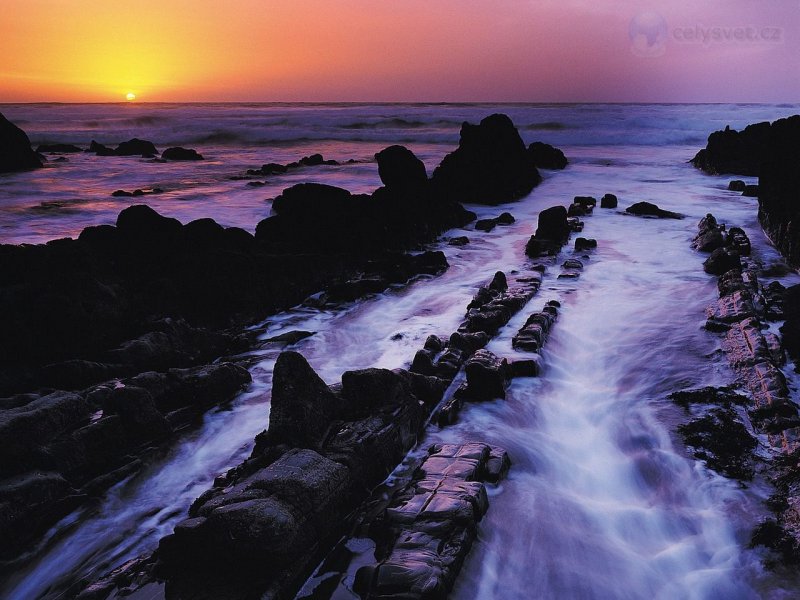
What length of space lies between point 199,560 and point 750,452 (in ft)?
12.6

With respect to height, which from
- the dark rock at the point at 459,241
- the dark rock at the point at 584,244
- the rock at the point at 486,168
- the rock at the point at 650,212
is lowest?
the dark rock at the point at 459,241

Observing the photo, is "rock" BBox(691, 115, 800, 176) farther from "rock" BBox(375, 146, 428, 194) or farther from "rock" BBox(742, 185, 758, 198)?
"rock" BBox(375, 146, 428, 194)

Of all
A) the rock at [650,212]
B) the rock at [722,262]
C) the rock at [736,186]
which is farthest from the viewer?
the rock at [736,186]

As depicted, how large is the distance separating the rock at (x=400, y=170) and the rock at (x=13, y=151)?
21.6 m

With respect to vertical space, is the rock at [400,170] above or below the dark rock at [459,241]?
above

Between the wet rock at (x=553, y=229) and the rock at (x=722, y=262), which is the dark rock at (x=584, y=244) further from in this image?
the rock at (x=722, y=262)

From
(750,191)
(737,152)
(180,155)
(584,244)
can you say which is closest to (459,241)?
(584,244)

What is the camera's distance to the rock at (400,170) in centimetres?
1275

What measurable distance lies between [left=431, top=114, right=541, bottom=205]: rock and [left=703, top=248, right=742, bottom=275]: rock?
8707 mm

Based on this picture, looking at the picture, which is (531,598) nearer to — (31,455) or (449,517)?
(449,517)

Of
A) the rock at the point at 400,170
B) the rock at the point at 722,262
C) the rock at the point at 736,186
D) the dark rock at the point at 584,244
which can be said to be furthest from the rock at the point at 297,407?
the rock at the point at 736,186

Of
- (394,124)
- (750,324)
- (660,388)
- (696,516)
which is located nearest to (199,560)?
(696,516)

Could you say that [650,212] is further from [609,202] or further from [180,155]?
[180,155]

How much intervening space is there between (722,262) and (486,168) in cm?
983
